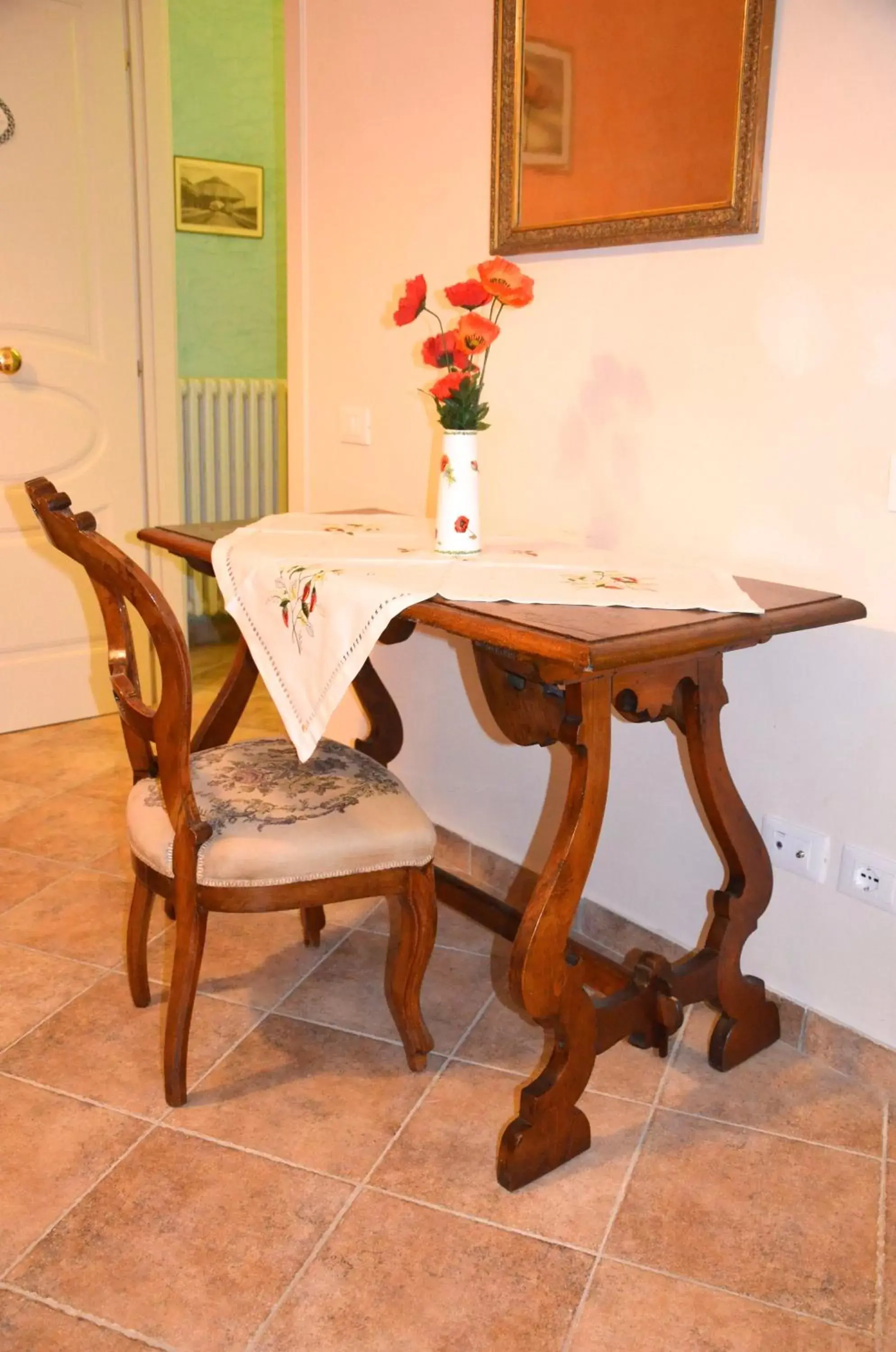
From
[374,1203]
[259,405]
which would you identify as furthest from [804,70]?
[259,405]

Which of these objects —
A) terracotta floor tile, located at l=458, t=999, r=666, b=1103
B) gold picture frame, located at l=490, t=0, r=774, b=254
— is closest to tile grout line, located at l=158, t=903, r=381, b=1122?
terracotta floor tile, located at l=458, t=999, r=666, b=1103

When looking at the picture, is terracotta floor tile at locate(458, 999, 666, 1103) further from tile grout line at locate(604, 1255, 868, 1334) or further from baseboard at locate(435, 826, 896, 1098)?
tile grout line at locate(604, 1255, 868, 1334)

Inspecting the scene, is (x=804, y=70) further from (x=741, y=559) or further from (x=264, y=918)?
(x=264, y=918)

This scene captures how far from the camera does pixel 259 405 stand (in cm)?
430

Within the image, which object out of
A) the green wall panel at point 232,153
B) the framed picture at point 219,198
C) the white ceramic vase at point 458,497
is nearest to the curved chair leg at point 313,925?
the white ceramic vase at point 458,497

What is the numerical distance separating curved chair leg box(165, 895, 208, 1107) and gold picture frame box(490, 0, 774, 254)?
1.32 metres

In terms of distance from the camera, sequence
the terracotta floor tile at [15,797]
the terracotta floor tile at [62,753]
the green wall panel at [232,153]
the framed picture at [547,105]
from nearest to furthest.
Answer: the framed picture at [547,105] → the terracotta floor tile at [15,797] → the terracotta floor tile at [62,753] → the green wall panel at [232,153]

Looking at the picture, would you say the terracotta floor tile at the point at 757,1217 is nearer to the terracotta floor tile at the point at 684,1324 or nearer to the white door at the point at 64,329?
the terracotta floor tile at the point at 684,1324

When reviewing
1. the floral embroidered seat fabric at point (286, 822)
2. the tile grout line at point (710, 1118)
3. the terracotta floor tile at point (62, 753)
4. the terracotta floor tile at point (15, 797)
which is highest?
the floral embroidered seat fabric at point (286, 822)

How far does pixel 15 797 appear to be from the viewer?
2.93m

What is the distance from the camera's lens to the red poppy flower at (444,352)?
1763 mm

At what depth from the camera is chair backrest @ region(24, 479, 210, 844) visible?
150cm

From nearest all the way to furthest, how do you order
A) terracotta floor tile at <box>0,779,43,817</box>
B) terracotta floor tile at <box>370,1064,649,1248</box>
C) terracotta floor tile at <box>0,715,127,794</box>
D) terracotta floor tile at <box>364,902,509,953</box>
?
1. terracotta floor tile at <box>370,1064,649,1248</box>
2. terracotta floor tile at <box>364,902,509,953</box>
3. terracotta floor tile at <box>0,779,43,817</box>
4. terracotta floor tile at <box>0,715,127,794</box>

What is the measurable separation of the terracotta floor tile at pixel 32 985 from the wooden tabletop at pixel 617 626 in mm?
1038
